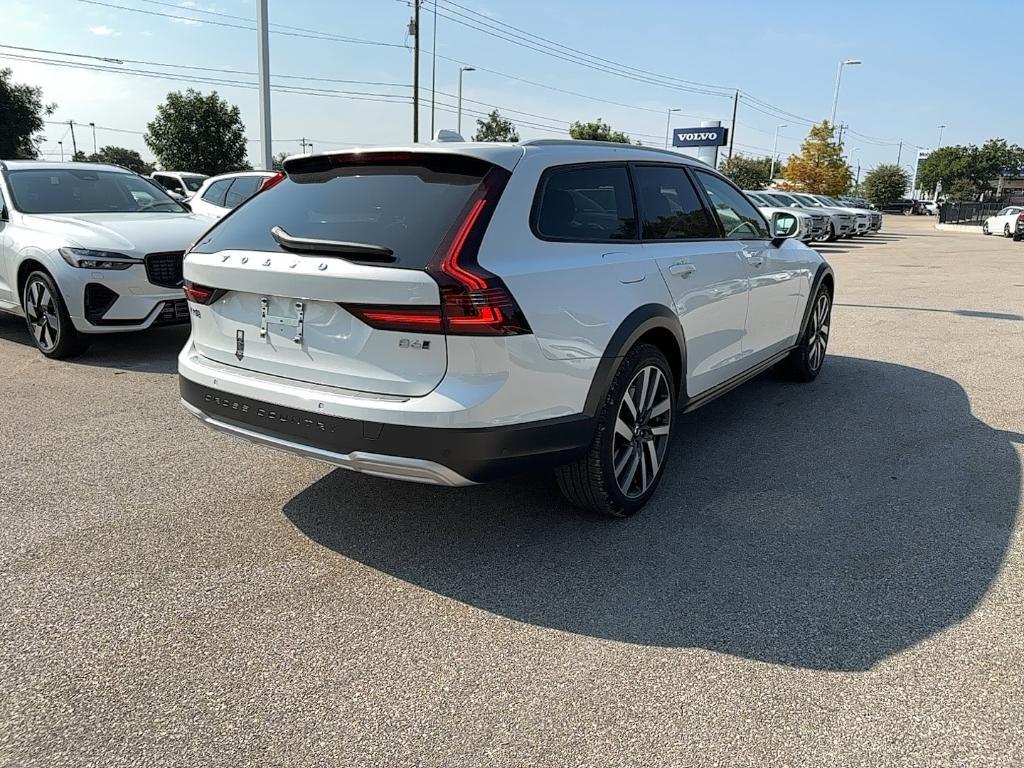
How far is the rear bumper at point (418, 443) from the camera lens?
115 inches

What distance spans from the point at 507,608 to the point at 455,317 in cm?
111

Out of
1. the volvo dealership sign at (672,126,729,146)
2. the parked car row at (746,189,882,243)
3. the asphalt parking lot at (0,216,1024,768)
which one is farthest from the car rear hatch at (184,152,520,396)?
the volvo dealership sign at (672,126,729,146)

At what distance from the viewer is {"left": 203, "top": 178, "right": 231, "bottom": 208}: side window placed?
1077cm

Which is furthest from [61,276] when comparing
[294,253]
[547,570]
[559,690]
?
[559,690]

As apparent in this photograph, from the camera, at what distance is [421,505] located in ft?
12.7

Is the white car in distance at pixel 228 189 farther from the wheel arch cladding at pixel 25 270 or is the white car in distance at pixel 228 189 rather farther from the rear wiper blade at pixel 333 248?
the rear wiper blade at pixel 333 248

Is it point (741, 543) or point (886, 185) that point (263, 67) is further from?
point (886, 185)

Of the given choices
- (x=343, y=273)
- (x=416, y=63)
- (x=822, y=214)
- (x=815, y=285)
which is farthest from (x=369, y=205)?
(x=416, y=63)

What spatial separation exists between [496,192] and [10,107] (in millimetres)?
42812

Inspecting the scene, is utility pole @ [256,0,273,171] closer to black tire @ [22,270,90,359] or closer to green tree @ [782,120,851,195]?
black tire @ [22,270,90,359]

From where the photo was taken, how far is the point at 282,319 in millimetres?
3191

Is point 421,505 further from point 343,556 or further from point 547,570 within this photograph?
point 547,570

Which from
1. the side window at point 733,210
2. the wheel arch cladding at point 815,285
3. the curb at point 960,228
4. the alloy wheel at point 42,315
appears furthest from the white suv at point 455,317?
the curb at point 960,228

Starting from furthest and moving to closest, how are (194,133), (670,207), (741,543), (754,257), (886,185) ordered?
(886,185)
(194,133)
(754,257)
(670,207)
(741,543)
